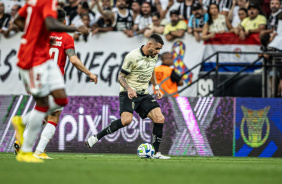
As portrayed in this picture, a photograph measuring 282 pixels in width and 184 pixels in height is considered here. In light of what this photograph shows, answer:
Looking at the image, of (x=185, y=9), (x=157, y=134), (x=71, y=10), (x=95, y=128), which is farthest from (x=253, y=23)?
(x=157, y=134)

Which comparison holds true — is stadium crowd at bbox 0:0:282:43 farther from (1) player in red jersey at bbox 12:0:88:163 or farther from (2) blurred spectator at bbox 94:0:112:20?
(1) player in red jersey at bbox 12:0:88:163

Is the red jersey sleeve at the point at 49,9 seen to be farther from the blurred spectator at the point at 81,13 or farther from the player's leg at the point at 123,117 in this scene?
the blurred spectator at the point at 81,13

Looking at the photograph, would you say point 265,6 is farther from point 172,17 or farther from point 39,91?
point 39,91

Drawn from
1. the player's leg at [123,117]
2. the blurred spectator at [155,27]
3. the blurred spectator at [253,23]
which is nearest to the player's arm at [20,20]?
the player's leg at [123,117]

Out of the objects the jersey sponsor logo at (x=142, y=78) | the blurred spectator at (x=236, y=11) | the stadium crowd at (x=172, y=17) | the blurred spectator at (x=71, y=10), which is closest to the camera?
the jersey sponsor logo at (x=142, y=78)

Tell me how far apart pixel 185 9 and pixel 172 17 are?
74cm

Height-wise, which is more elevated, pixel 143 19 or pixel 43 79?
pixel 143 19

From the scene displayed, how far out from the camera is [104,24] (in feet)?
53.5

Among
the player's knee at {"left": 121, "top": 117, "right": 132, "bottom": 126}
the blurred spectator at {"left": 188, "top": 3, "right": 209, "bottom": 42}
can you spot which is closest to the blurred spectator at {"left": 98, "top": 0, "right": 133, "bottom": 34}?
the blurred spectator at {"left": 188, "top": 3, "right": 209, "bottom": 42}

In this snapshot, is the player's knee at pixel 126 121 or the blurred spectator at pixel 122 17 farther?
the blurred spectator at pixel 122 17

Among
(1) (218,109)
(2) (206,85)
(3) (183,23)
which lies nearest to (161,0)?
(3) (183,23)

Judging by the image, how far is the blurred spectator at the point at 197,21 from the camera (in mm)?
15422

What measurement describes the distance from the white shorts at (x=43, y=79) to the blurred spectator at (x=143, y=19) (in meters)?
8.88

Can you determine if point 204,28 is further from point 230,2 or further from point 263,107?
point 263,107
